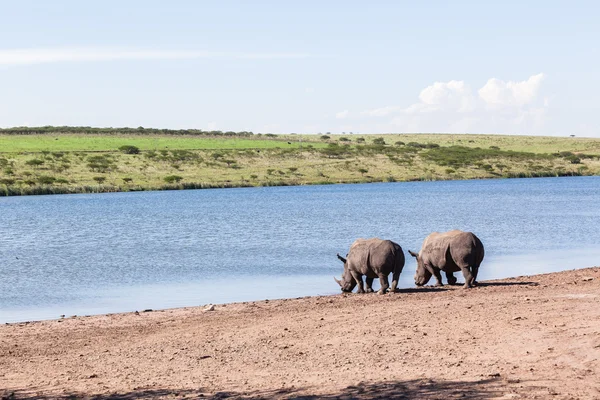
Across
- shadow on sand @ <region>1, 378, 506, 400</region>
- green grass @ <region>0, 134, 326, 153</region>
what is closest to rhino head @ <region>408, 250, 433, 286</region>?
shadow on sand @ <region>1, 378, 506, 400</region>

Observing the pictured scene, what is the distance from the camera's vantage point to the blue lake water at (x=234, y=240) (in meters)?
24.7

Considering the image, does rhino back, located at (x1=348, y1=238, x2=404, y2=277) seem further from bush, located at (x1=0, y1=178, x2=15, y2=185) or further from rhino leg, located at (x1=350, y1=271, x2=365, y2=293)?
bush, located at (x1=0, y1=178, x2=15, y2=185)

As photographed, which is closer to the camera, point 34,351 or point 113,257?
point 34,351

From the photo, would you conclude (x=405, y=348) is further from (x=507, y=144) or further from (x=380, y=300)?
(x=507, y=144)

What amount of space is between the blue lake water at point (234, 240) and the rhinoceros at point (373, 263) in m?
1.96

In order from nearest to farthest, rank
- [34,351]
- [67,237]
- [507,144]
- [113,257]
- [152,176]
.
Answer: [34,351] < [113,257] < [67,237] < [152,176] < [507,144]

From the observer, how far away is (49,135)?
140875mm

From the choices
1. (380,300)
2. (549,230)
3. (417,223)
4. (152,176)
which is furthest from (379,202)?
(380,300)

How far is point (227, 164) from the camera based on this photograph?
106 meters

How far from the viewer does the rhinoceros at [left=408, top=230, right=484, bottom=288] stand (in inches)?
816

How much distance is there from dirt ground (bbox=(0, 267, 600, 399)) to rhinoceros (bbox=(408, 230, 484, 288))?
1.98 meters

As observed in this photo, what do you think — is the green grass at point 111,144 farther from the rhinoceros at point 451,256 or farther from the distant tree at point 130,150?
the rhinoceros at point 451,256

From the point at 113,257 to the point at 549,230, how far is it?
19867 millimetres

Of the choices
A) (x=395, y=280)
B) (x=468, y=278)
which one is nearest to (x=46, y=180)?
(x=395, y=280)
